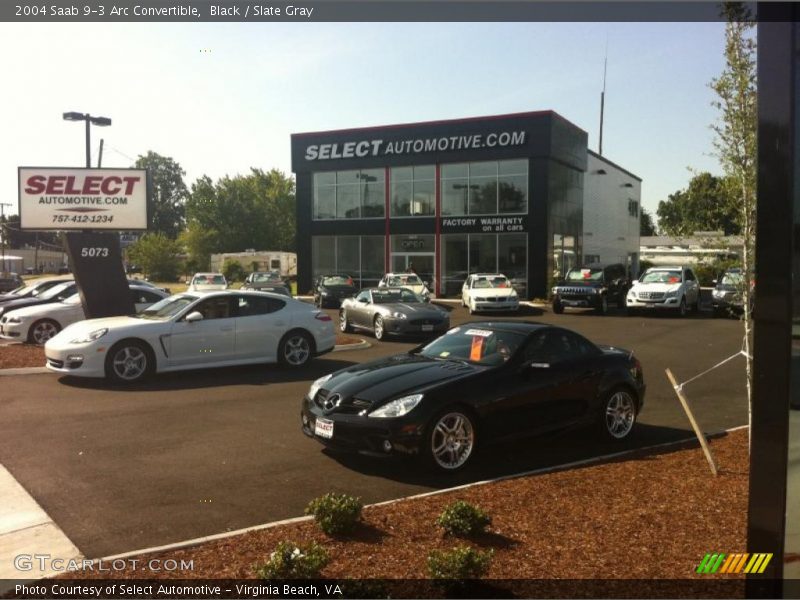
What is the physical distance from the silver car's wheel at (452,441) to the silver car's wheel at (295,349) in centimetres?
682

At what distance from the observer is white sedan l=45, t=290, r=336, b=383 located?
36.3 ft

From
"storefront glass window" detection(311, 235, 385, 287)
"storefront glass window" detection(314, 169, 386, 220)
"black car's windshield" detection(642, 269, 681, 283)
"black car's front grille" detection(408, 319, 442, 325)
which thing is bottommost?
"black car's front grille" detection(408, 319, 442, 325)

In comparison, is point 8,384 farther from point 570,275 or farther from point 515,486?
point 570,275

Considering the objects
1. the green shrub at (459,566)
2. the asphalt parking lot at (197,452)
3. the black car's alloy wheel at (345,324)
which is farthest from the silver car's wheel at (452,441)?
the black car's alloy wheel at (345,324)

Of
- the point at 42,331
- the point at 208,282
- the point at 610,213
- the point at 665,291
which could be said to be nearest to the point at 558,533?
the point at 42,331

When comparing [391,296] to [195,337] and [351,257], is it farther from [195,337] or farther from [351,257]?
[351,257]

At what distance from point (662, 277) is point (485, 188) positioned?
44.4 ft

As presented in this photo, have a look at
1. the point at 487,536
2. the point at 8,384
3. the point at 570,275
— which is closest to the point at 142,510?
the point at 487,536

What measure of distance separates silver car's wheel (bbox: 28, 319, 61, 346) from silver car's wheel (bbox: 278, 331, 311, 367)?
252 inches

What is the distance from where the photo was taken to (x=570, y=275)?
29203 mm

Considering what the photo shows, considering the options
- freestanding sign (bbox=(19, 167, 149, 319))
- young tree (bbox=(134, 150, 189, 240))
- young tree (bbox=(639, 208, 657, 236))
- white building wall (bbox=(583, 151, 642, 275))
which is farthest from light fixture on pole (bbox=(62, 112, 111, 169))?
young tree (bbox=(134, 150, 189, 240))

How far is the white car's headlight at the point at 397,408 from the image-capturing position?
6.33m

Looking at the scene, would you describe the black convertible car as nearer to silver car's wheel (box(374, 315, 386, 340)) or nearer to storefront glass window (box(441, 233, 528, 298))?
silver car's wheel (box(374, 315, 386, 340))

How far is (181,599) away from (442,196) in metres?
36.5
